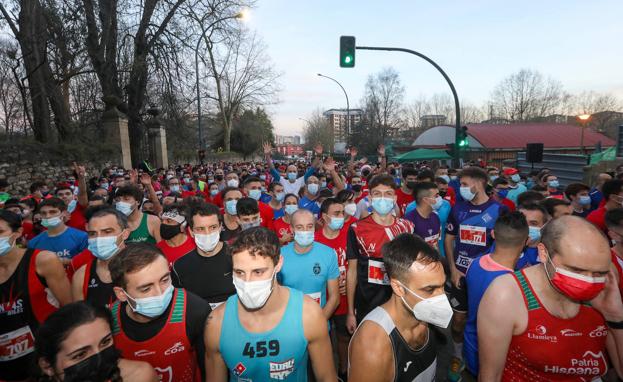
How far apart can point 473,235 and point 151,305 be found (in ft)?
13.2

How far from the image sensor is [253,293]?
219cm

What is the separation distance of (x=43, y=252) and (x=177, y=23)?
56.2 ft

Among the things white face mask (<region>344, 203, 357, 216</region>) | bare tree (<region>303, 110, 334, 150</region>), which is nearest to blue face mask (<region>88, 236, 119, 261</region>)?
white face mask (<region>344, 203, 357, 216</region>)

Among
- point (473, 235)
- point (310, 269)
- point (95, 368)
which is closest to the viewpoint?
point (95, 368)

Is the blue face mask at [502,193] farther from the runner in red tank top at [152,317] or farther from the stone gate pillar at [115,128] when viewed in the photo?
the stone gate pillar at [115,128]

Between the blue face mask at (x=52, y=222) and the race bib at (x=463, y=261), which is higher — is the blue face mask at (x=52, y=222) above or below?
above

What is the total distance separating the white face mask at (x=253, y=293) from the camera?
2195 mm

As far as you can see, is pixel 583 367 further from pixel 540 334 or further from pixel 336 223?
pixel 336 223

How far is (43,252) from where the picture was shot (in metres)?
3.02

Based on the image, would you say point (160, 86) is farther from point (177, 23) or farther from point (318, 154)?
point (318, 154)

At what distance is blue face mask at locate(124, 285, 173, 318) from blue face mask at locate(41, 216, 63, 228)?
2934 millimetres

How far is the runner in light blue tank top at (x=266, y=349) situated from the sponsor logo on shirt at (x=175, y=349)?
1.10ft

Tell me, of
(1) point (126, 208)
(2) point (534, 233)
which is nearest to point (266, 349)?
(2) point (534, 233)

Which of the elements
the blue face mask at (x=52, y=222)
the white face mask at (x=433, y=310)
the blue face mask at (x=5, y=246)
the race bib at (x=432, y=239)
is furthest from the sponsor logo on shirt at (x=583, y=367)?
the blue face mask at (x=52, y=222)
